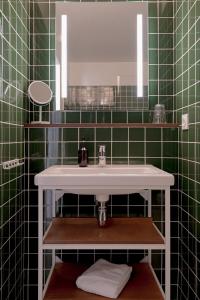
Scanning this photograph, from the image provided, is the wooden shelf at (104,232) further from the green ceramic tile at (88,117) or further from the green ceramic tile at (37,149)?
the green ceramic tile at (88,117)

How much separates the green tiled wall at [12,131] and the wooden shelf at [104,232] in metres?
0.23

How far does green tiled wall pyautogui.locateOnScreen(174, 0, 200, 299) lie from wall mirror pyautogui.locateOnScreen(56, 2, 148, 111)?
0.85ft

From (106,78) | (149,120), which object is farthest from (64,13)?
(149,120)

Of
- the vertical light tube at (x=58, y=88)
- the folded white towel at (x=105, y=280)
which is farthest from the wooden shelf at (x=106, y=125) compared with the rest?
the folded white towel at (x=105, y=280)

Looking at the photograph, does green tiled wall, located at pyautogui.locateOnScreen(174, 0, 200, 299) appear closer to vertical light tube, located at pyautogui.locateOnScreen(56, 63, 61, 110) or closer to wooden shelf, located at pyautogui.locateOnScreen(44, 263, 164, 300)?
wooden shelf, located at pyautogui.locateOnScreen(44, 263, 164, 300)

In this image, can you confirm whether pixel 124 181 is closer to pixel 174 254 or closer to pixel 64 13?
pixel 174 254

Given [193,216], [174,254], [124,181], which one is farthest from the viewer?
A: [174,254]

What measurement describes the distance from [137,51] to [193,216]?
1.15 meters

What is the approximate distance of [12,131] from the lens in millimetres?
1646

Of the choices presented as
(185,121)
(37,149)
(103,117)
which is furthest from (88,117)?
(185,121)

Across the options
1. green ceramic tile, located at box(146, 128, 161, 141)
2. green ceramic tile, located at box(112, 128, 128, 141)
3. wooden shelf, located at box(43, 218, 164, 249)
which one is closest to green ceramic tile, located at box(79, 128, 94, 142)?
green ceramic tile, located at box(112, 128, 128, 141)

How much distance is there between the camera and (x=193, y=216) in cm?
165

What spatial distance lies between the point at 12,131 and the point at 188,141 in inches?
40.8

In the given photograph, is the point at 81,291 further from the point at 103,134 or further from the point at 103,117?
the point at 103,117
